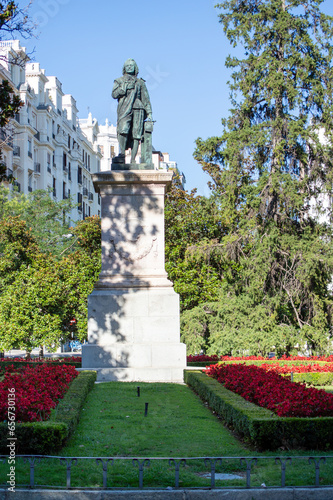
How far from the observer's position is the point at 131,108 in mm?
16344

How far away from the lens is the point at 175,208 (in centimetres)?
2888

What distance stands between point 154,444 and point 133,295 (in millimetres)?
7106

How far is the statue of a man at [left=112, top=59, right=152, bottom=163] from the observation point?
642 inches

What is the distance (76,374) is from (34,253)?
14.5 meters

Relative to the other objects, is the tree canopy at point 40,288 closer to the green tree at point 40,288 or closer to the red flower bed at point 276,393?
the green tree at point 40,288

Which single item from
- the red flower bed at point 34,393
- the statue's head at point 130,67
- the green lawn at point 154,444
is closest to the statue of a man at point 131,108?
the statue's head at point 130,67

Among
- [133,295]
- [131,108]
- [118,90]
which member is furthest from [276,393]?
[118,90]

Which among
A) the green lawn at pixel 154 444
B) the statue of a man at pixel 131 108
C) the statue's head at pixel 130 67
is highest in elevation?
the statue's head at pixel 130 67

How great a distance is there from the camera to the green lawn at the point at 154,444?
6.22 meters

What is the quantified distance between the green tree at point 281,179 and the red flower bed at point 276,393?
10.00 meters

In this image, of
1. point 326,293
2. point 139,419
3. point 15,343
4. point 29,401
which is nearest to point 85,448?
point 29,401

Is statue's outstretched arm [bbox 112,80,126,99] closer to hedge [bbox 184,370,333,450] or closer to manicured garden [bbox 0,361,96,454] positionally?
manicured garden [bbox 0,361,96,454]

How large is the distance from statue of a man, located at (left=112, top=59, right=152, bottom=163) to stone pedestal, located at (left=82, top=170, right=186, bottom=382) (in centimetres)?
121

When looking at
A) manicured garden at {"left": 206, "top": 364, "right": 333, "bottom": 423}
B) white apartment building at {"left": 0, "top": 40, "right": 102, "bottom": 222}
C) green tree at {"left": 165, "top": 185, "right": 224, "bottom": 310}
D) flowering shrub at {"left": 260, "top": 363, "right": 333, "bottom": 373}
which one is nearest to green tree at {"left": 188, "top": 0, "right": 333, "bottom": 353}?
green tree at {"left": 165, "top": 185, "right": 224, "bottom": 310}
